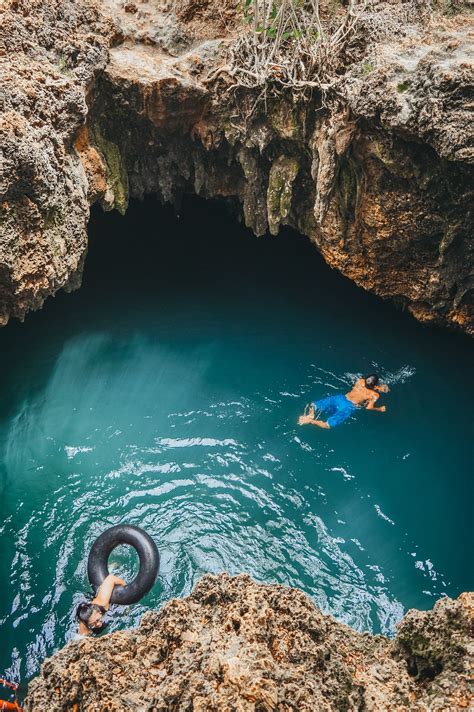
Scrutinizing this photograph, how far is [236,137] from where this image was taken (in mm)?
7082

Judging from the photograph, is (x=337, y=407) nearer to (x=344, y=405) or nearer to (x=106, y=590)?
(x=344, y=405)

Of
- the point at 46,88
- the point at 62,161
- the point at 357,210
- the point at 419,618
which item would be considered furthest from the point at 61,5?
the point at 419,618

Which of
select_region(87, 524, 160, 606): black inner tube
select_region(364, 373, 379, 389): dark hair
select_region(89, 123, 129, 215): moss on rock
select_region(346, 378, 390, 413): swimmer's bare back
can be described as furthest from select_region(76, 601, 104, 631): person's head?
select_region(89, 123, 129, 215): moss on rock

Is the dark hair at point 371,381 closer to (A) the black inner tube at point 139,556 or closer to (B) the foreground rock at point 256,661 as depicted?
(A) the black inner tube at point 139,556

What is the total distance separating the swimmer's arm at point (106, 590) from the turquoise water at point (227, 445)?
14.9 inches

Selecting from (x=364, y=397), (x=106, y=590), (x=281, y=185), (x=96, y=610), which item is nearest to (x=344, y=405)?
(x=364, y=397)

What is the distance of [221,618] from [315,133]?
6.21 metres

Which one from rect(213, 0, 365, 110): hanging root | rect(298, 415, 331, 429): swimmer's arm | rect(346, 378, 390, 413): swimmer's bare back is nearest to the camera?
rect(213, 0, 365, 110): hanging root

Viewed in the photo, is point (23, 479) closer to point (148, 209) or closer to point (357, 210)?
point (357, 210)

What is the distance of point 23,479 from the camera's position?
20.4ft

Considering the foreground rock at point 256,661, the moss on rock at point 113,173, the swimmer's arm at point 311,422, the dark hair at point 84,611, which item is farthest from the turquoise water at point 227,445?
the foreground rock at point 256,661

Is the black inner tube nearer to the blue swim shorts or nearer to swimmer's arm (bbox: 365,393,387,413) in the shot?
the blue swim shorts

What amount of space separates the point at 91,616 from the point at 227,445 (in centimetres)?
270

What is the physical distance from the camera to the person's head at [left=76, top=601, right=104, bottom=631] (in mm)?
4645
